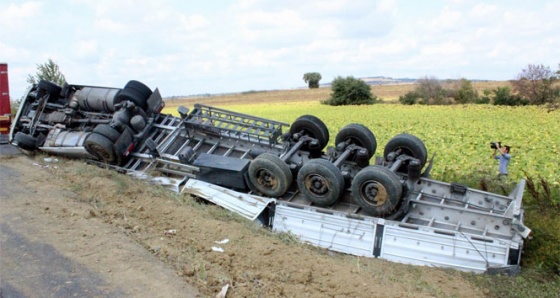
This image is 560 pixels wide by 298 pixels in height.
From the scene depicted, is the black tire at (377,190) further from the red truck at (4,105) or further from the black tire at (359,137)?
the red truck at (4,105)

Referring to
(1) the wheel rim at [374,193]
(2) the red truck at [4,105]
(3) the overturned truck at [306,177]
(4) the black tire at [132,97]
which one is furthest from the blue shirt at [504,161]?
(2) the red truck at [4,105]

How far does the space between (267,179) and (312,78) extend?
60922mm

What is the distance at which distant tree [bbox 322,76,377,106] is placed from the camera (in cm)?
3750

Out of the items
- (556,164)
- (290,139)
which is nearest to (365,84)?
(556,164)

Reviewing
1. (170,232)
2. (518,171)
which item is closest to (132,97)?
(170,232)

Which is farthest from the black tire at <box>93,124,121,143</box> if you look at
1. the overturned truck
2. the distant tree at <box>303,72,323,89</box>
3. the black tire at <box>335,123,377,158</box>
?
the distant tree at <box>303,72,323,89</box>

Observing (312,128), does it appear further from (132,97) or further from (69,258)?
(69,258)

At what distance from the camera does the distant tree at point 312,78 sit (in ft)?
218

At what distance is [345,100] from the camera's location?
124 feet

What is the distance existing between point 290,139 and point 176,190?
2144 mm

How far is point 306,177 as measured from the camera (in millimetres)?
6473

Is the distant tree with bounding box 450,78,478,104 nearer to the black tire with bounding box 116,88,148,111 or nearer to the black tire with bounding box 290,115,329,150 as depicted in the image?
the black tire with bounding box 290,115,329,150

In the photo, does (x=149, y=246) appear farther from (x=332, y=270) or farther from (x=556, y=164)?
(x=556, y=164)

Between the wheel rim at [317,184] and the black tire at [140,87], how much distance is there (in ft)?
14.8
